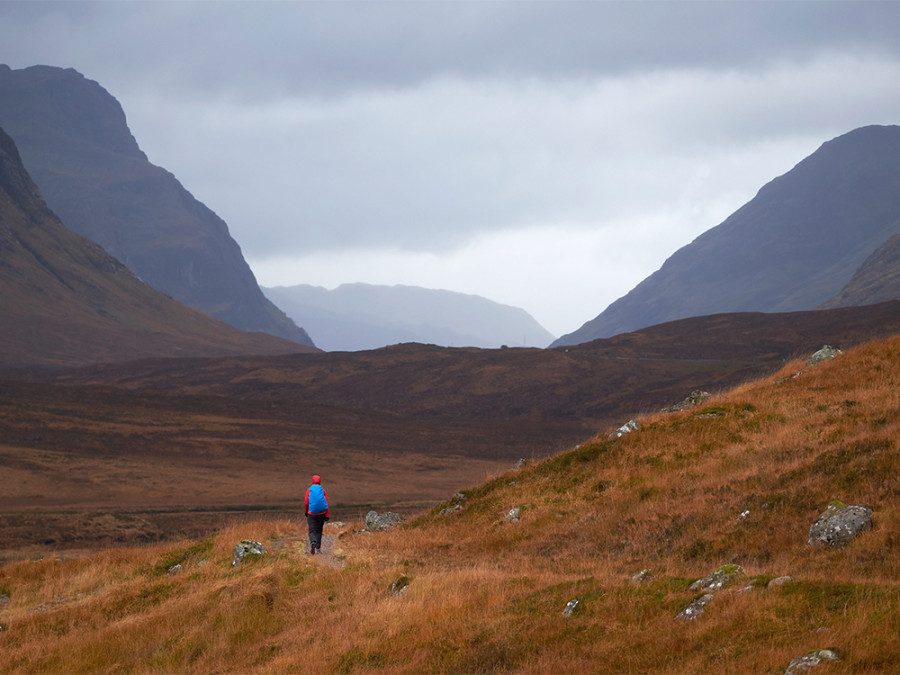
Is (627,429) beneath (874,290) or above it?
beneath

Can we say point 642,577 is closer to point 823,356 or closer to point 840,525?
point 840,525

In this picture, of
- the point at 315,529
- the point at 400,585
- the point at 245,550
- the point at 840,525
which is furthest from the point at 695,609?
the point at 245,550

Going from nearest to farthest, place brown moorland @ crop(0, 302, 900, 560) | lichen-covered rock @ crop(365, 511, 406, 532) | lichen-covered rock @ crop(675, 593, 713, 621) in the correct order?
lichen-covered rock @ crop(675, 593, 713, 621) < lichen-covered rock @ crop(365, 511, 406, 532) < brown moorland @ crop(0, 302, 900, 560)

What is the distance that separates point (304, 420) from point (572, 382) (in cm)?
3607

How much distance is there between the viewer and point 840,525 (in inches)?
476

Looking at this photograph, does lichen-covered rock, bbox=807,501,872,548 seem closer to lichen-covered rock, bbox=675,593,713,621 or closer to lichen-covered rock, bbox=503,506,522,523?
lichen-covered rock, bbox=675,593,713,621

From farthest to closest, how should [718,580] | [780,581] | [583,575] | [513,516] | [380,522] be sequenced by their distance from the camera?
[380,522] → [513,516] → [583,575] → [718,580] → [780,581]

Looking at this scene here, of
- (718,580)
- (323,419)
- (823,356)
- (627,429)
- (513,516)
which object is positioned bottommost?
(323,419)

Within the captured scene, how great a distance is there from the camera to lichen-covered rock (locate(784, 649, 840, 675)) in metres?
7.96

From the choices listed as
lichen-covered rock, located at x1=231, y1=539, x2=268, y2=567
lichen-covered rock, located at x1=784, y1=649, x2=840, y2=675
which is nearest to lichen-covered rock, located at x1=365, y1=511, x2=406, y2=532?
lichen-covered rock, located at x1=231, y1=539, x2=268, y2=567

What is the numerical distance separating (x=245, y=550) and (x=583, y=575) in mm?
8328

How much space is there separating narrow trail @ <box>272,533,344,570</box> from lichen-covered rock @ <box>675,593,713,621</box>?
781 centimetres

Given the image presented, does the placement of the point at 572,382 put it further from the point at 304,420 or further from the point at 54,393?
the point at 54,393

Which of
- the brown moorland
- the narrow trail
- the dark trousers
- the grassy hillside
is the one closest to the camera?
the grassy hillside
